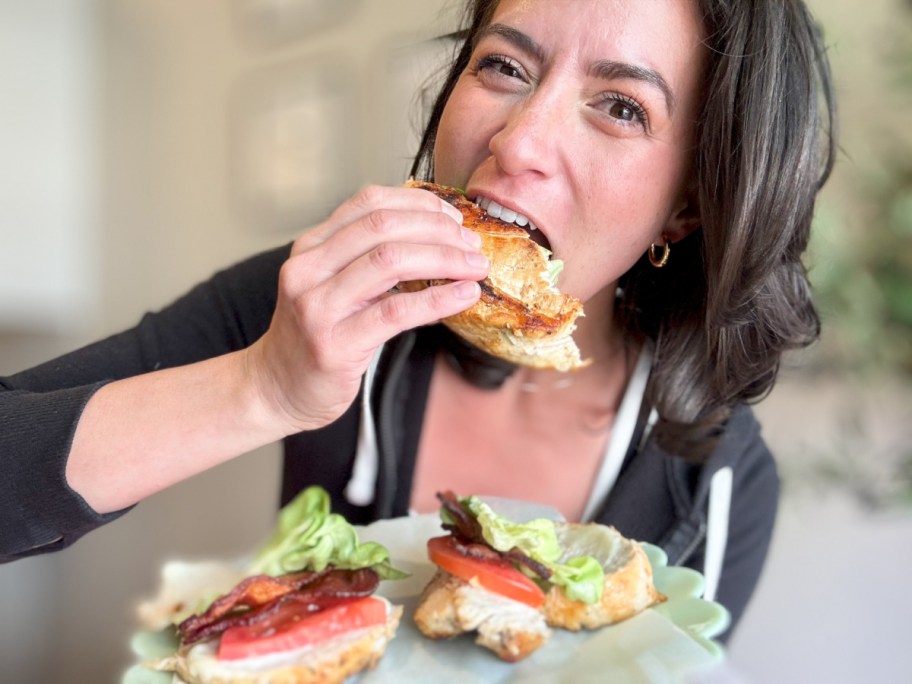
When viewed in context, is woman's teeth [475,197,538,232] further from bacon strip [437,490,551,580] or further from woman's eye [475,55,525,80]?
bacon strip [437,490,551,580]

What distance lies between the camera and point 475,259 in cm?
68

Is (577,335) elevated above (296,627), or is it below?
above

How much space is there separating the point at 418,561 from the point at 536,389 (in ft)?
1.63

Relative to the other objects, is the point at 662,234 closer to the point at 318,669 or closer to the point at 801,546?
the point at 318,669

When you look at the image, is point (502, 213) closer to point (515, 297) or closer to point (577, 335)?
point (515, 297)

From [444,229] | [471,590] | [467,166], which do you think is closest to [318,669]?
[471,590]

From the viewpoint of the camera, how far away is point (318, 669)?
0.68 m

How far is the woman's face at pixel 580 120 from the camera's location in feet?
2.74

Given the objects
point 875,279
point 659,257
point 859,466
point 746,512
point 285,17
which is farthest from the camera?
point 285,17

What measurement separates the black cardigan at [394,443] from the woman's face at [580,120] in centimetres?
34

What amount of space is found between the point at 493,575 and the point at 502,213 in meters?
0.37

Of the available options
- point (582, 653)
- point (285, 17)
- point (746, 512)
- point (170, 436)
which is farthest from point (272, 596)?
point (285, 17)

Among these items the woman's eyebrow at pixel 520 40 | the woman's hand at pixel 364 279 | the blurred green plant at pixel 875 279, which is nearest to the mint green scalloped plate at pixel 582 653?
the woman's hand at pixel 364 279

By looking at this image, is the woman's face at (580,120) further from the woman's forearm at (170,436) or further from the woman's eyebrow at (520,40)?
the woman's forearm at (170,436)
